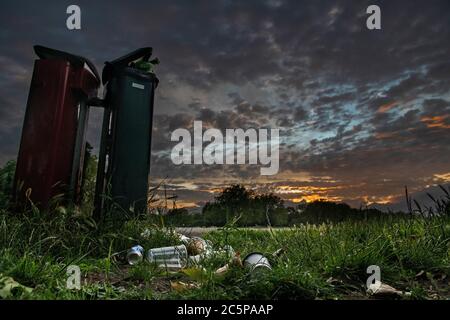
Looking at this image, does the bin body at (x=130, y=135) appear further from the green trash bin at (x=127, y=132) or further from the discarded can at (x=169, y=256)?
the discarded can at (x=169, y=256)

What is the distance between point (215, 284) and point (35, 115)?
11.9 ft

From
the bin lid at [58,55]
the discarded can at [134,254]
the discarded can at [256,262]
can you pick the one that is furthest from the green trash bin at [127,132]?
the discarded can at [256,262]

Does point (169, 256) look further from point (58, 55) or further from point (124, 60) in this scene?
point (58, 55)

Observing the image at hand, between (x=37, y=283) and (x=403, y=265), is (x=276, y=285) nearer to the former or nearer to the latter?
(x=403, y=265)

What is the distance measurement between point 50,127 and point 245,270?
3.41 meters

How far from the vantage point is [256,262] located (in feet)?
8.86

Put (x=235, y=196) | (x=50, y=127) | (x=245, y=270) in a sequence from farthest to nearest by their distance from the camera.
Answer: (x=235, y=196) < (x=50, y=127) < (x=245, y=270)

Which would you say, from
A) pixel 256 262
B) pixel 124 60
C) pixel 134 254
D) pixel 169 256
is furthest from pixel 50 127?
pixel 256 262

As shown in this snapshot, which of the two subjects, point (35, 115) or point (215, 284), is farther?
point (35, 115)

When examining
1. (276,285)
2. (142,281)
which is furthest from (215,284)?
(142,281)

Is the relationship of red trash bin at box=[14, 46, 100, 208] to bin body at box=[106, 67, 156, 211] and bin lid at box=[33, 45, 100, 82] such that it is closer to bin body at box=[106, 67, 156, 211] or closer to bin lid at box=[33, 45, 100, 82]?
bin lid at box=[33, 45, 100, 82]

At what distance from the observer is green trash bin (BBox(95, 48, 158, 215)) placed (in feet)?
16.1
